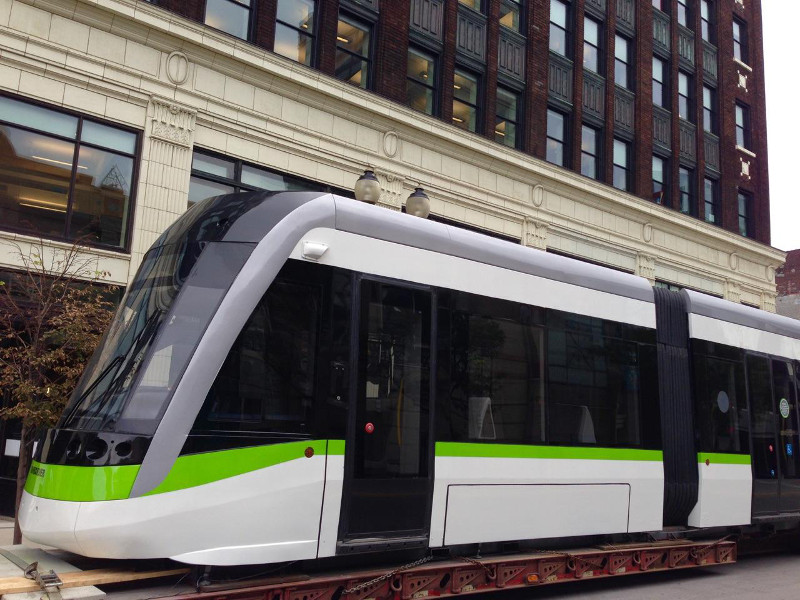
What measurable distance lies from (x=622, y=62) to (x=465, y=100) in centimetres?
793

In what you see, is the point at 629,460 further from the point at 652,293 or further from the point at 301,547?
the point at 301,547

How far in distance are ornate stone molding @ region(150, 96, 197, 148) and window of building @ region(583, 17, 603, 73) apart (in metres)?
14.0

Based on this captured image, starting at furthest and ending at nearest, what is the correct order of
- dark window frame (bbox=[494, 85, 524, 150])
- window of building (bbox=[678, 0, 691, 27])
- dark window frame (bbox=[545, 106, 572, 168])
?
window of building (bbox=[678, 0, 691, 27]) < dark window frame (bbox=[545, 106, 572, 168]) < dark window frame (bbox=[494, 85, 524, 150])

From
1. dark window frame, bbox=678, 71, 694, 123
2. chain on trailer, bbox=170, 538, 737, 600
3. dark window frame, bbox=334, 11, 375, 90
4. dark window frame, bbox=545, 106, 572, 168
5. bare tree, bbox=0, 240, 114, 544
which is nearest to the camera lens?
chain on trailer, bbox=170, 538, 737, 600

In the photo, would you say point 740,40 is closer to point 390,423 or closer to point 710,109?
point 710,109

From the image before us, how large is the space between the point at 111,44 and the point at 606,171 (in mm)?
15019

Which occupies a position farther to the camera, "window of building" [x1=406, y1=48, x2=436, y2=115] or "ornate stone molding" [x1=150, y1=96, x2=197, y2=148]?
"window of building" [x1=406, y1=48, x2=436, y2=115]

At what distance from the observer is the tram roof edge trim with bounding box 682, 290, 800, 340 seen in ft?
33.7

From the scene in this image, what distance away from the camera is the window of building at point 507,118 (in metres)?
20.8

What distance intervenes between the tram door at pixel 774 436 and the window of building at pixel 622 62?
15707 mm

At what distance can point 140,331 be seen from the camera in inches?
237

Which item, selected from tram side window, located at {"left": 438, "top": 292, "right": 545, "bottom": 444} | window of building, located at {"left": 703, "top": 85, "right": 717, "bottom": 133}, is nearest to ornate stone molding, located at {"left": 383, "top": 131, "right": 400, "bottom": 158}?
tram side window, located at {"left": 438, "top": 292, "right": 545, "bottom": 444}

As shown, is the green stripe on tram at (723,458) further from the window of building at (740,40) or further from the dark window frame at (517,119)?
the window of building at (740,40)

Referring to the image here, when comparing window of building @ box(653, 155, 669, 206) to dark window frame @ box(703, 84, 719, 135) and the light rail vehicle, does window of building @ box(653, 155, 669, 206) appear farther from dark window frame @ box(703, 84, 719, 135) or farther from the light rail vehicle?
the light rail vehicle
